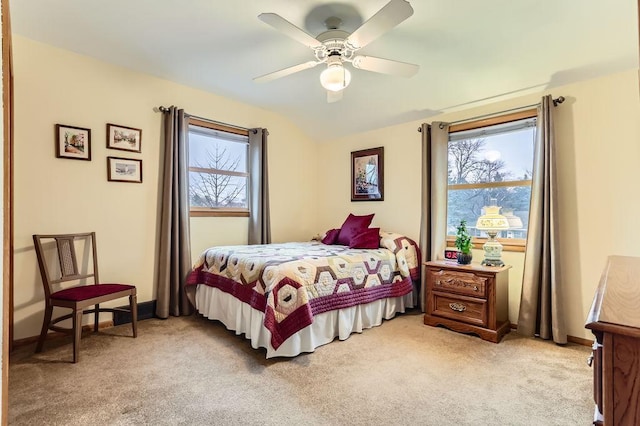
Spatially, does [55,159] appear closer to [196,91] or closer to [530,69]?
[196,91]

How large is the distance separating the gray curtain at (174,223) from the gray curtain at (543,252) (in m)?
3.29

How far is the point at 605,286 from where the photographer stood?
1.07 meters

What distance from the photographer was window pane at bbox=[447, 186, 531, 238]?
3.09 meters

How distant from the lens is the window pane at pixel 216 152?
3.79 meters

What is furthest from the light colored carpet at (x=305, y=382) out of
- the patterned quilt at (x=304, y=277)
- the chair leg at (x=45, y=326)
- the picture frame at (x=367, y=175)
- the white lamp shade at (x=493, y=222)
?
the picture frame at (x=367, y=175)

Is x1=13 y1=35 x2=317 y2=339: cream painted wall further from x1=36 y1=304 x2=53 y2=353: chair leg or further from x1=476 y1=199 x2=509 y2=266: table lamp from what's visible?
x1=476 y1=199 x2=509 y2=266: table lamp

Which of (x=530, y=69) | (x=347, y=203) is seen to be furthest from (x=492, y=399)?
(x=347, y=203)

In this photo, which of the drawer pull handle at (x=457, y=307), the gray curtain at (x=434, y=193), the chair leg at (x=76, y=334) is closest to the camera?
the chair leg at (x=76, y=334)

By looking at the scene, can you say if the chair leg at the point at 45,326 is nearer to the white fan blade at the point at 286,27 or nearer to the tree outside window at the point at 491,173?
the white fan blade at the point at 286,27

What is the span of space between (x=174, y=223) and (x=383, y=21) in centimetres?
269

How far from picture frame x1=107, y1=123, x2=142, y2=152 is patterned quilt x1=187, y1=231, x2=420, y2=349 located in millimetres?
1297

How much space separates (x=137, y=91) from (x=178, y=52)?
737 mm

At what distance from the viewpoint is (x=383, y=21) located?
6.00 ft

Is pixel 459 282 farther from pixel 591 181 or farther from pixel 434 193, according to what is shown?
pixel 591 181
